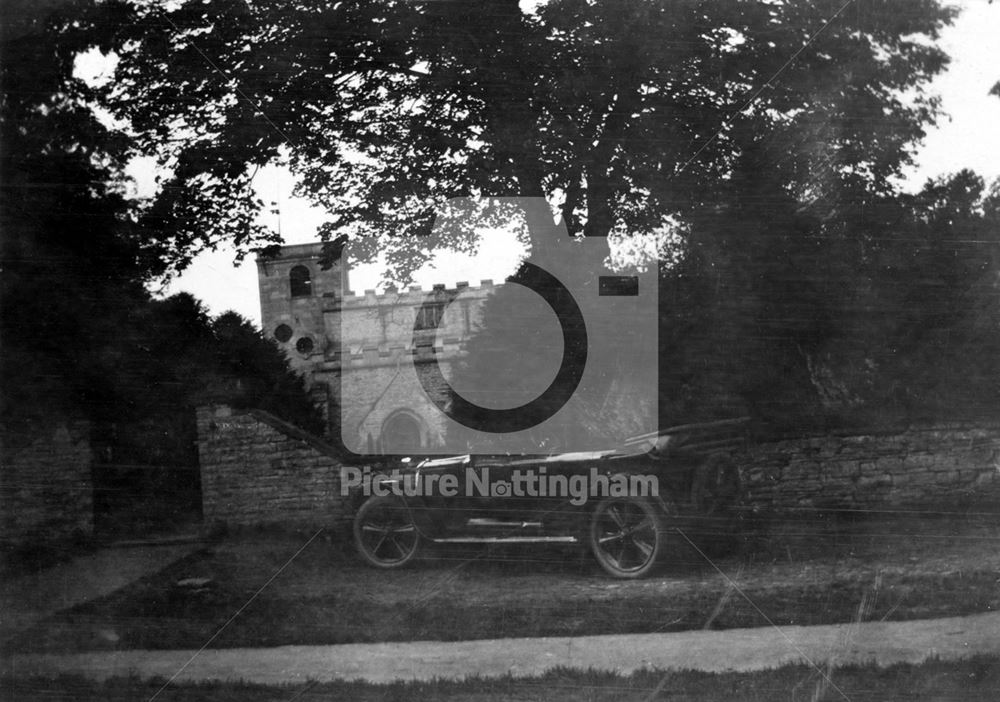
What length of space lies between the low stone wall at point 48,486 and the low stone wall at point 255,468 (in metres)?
0.57

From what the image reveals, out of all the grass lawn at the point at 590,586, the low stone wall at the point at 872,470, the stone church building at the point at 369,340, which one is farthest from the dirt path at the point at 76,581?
the low stone wall at the point at 872,470

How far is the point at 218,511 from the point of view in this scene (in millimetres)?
3371

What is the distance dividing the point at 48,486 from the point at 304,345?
139 cm

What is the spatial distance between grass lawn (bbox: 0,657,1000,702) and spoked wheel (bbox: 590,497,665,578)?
0.46 metres

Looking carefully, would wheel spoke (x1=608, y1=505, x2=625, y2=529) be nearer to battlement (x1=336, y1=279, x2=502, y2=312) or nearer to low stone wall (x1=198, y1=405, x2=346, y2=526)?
battlement (x1=336, y1=279, x2=502, y2=312)

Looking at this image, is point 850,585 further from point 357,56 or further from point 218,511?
point 357,56

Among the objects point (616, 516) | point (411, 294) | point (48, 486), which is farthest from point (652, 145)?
point (48, 486)

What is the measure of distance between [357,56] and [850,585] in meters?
3.05

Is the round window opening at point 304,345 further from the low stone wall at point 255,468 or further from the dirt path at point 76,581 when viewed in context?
the dirt path at point 76,581

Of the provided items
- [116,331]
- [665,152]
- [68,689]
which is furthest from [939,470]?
[68,689]

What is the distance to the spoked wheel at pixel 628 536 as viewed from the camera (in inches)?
126

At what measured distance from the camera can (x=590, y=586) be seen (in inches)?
127

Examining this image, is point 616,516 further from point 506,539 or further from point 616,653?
point 616,653

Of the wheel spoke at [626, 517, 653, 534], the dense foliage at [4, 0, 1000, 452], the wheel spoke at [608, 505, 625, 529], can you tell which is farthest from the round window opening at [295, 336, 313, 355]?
the wheel spoke at [626, 517, 653, 534]
